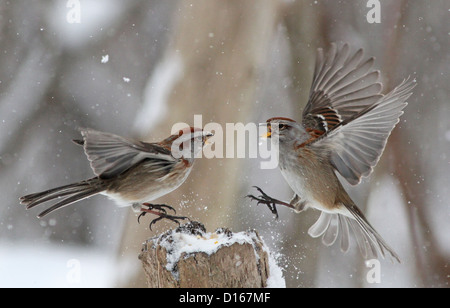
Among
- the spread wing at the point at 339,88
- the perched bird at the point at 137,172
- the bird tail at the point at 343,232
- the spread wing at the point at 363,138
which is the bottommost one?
the bird tail at the point at 343,232

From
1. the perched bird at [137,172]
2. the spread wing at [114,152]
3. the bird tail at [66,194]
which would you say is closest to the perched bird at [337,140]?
the perched bird at [137,172]

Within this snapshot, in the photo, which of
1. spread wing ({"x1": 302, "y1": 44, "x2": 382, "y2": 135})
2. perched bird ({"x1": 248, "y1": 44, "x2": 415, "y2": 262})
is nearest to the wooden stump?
perched bird ({"x1": 248, "y1": 44, "x2": 415, "y2": 262})

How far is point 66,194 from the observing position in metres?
3.23

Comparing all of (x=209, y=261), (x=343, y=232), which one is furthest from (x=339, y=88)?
(x=209, y=261)

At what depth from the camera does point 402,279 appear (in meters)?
5.38

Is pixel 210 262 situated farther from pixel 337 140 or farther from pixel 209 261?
pixel 337 140

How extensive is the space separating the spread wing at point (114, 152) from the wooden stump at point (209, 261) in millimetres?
600

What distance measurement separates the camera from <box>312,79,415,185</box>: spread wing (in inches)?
125

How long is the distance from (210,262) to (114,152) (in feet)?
3.16

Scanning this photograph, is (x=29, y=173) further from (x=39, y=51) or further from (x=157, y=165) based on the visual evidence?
(x=157, y=165)

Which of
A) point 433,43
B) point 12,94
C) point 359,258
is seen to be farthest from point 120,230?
point 433,43

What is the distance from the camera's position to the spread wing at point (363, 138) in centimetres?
317

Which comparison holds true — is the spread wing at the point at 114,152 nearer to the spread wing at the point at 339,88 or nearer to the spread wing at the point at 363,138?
the spread wing at the point at 363,138

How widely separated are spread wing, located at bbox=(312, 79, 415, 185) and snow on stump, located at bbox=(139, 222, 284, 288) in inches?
37.2
